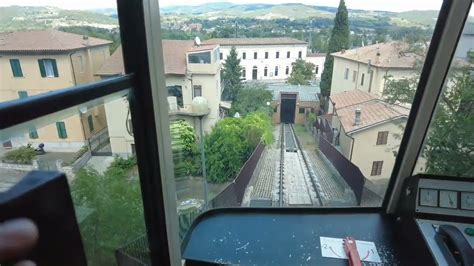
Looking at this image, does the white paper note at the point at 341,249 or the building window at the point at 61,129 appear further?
the white paper note at the point at 341,249

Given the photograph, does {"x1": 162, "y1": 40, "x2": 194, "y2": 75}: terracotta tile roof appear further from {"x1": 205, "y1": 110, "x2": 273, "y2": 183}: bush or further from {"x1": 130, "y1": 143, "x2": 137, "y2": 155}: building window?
{"x1": 205, "y1": 110, "x2": 273, "y2": 183}: bush

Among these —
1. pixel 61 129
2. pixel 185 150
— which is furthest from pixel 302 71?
pixel 61 129

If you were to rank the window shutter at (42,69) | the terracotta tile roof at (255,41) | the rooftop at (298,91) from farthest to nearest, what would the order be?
the rooftop at (298,91) → the terracotta tile roof at (255,41) → the window shutter at (42,69)

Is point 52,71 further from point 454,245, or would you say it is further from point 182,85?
point 454,245

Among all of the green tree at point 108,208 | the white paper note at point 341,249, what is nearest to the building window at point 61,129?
the green tree at point 108,208

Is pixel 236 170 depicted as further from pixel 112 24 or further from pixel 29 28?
pixel 29 28

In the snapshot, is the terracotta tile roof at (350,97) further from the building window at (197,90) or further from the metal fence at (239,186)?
the building window at (197,90)

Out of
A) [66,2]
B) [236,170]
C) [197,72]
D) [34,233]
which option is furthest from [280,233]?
[66,2]

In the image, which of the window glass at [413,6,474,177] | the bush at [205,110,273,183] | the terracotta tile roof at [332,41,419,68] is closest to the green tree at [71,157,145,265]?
the bush at [205,110,273,183]
